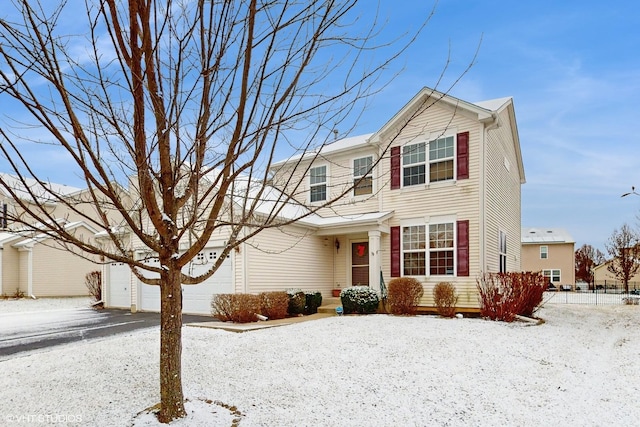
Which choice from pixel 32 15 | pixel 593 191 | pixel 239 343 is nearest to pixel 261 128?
pixel 32 15

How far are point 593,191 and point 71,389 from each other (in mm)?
25533

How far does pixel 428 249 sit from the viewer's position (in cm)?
1264

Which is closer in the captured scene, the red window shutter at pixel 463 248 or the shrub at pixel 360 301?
the shrub at pixel 360 301

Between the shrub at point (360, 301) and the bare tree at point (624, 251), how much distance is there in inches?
974

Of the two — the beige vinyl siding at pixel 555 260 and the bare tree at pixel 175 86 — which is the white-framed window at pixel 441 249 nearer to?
the bare tree at pixel 175 86

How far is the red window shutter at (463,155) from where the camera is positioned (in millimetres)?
12164

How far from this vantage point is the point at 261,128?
10.7 feet

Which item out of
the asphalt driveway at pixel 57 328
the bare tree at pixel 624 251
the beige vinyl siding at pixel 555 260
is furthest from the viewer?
the beige vinyl siding at pixel 555 260

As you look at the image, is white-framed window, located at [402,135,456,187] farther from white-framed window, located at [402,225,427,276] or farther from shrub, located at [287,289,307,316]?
shrub, located at [287,289,307,316]

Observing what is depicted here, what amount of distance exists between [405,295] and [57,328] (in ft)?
29.3

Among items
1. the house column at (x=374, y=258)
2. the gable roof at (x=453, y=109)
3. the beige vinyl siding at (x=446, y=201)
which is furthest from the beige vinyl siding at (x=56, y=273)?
the beige vinyl siding at (x=446, y=201)

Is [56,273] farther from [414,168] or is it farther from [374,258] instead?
[414,168]

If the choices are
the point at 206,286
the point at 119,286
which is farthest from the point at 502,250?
the point at 119,286

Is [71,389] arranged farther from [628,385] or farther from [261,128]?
[628,385]
